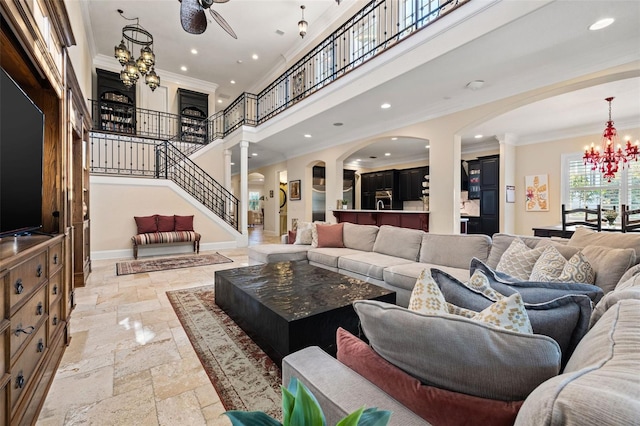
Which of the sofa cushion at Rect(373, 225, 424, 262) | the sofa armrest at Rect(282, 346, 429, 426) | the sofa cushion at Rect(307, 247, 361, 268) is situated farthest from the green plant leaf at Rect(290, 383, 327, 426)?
the sofa cushion at Rect(307, 247, 361, 268)

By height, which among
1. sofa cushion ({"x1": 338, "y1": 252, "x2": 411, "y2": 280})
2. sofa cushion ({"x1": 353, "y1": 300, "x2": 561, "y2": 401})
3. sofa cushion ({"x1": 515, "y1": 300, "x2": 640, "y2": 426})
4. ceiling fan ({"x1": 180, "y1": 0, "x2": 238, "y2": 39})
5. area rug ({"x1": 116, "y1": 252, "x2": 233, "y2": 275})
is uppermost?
ceiling fan ({"x1": 180, "y1": 0, "x2": 238, "y2": 39})

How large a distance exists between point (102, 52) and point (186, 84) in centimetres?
234

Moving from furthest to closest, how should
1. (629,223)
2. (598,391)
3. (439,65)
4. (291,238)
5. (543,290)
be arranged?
1. (291,238)
2. (629,223)
3. (439,65)
4. (543,290)
5. (598,391)

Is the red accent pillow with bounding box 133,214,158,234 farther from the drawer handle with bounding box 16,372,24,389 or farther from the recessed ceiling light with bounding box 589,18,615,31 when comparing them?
the recessed ceiling light with bounding box 589,18,615,31

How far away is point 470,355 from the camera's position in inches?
27.7

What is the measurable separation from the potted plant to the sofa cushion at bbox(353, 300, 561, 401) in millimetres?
299

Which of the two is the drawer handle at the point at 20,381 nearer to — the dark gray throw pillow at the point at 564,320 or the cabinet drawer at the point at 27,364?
the cabinet drawer at the point at 27,364

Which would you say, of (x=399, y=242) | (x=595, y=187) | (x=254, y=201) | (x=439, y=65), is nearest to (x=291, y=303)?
(x=399, y=242)

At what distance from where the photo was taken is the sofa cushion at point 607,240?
187 cm

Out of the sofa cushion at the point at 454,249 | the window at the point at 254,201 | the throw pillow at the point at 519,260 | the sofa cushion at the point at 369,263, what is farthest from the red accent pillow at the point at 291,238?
the window at the point at 254,201

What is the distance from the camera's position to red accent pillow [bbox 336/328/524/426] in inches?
26.1

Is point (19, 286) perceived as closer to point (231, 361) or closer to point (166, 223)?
point (231, 361)

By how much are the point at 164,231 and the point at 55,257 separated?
4.78 metres

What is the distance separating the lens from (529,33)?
9.39 feet
